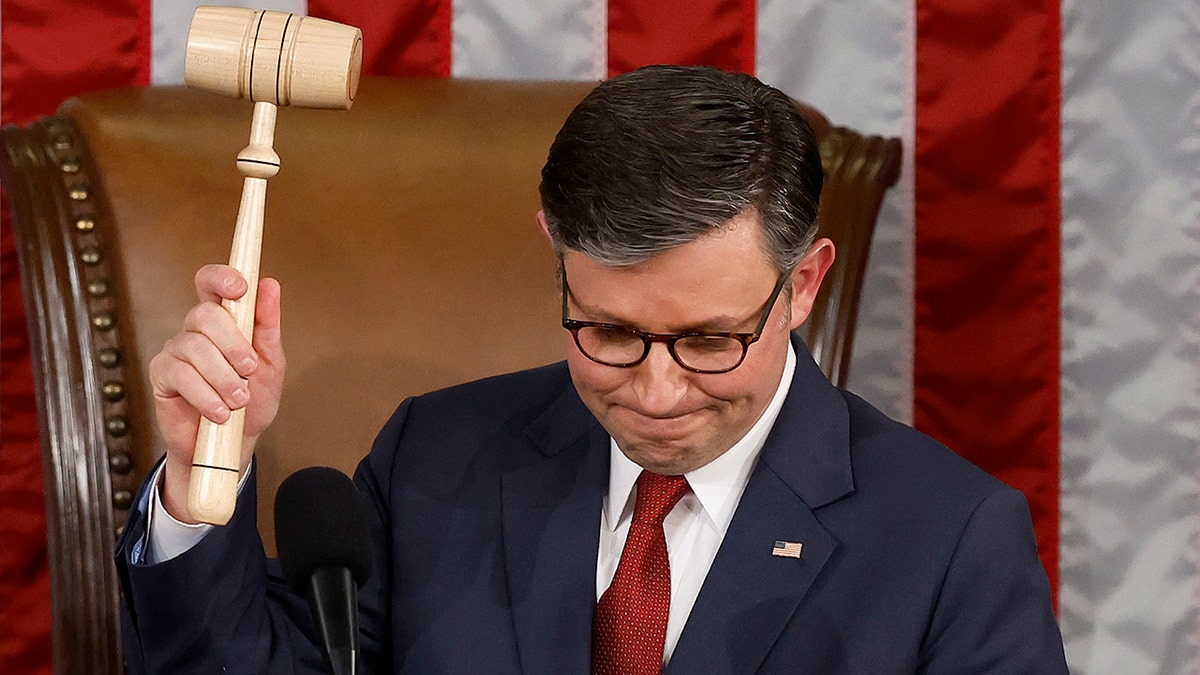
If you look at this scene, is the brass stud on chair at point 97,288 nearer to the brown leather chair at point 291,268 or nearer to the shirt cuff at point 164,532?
the brown leather chair at point 291,268

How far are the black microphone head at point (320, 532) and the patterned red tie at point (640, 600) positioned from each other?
401 mm


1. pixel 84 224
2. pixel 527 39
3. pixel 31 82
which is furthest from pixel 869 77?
pixel 31 82

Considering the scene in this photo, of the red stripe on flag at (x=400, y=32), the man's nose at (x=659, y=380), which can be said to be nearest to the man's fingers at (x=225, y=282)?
the man's nose at (x=659, y=380)

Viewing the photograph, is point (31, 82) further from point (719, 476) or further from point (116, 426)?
point (719, 476)

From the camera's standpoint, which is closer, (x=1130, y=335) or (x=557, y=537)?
(x=557, y=537)

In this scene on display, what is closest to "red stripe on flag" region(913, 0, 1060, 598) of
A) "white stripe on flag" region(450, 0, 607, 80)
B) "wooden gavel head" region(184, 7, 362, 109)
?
"white stripe on flag" region(450, 0, 607, 80)

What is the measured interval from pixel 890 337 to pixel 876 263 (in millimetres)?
111

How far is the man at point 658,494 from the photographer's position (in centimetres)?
134

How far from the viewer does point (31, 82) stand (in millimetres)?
2176

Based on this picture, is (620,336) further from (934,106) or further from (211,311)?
(934,106)

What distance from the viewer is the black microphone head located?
3.54 feet

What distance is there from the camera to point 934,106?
220 centimetres

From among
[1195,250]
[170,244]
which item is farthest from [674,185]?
[1195,250]

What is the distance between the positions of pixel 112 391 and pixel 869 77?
114cm
